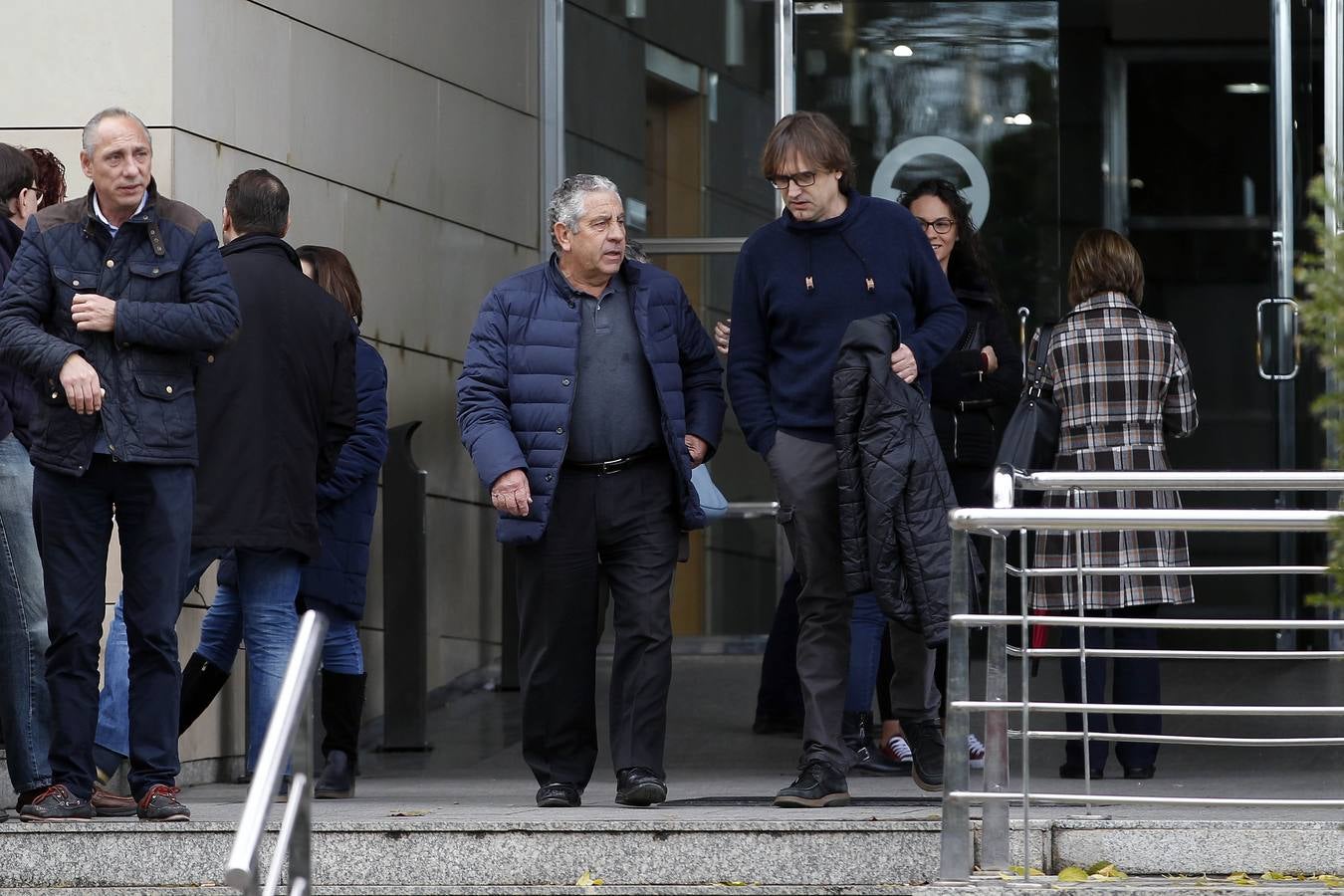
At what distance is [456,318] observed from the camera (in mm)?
9570

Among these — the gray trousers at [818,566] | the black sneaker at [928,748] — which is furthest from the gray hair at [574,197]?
the black sneaker at [928,748]

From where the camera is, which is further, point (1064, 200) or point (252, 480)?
point (1064, 200)


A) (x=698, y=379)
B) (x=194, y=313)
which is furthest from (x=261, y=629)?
(x=698, y=379)

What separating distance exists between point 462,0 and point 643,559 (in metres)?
4.39

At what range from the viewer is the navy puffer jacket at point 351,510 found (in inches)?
265

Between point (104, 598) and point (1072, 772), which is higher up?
point (104, 598)

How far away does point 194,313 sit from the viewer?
217 inches

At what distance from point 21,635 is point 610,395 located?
1740 millimetres

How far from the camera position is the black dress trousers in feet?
19.5

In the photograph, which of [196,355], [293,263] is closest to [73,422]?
[196,355]

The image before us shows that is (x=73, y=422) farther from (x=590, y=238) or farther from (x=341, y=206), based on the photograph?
(x=341, y=206)

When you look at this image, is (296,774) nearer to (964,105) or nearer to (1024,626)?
(1024,626)

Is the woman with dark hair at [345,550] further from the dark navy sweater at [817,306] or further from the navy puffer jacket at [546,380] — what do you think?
the dark navy sweater at [817,306]

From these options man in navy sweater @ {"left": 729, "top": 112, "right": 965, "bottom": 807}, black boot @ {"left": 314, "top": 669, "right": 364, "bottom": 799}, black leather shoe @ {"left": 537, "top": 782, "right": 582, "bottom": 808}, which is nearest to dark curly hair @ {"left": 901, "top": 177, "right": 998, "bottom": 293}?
man in navy sweater @ {"left": 729, "top": 112, "right": 965, "bottom": 807}
